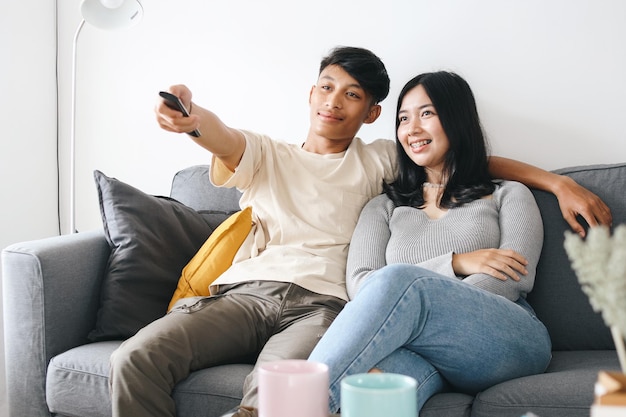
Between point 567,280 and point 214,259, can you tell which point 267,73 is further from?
point 567,280

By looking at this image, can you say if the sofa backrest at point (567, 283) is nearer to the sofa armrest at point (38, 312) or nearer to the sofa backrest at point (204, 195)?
the sofa backrest at point (204, 195)

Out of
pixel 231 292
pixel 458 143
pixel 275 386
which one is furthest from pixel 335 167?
pixel 275 386

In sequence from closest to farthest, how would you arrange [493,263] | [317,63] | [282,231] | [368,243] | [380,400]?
[380,400], [493,263], [368,243], [282,231], [317,63]

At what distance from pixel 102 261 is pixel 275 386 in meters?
1.24

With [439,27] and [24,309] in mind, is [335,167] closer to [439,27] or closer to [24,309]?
[439,27]

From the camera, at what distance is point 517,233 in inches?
70.3

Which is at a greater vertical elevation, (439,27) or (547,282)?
(439,27)

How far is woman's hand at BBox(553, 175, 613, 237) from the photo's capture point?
186 centimetres

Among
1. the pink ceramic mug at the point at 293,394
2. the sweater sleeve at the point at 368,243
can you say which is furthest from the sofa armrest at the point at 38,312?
the pink ceramic mug at the point at 293,394

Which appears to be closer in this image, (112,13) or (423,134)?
(423,134)

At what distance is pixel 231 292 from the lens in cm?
Result: 191

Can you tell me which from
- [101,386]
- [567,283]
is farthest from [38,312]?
[567,283]

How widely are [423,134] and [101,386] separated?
1118mm

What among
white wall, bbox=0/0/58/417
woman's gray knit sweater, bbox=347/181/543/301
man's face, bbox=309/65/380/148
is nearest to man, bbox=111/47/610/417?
man's face, bbox=309/65/380/148
